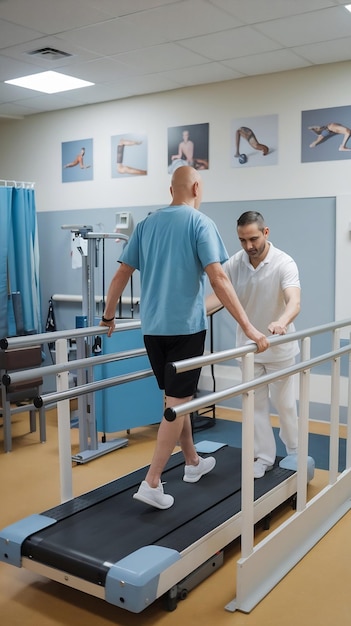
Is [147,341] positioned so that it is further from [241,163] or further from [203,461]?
[241,163]

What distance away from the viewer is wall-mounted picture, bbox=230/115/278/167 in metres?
5.33

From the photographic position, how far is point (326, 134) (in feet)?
16.6

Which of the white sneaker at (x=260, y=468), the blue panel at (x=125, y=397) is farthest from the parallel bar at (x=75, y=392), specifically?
the blue panel at (x=125, y=397)

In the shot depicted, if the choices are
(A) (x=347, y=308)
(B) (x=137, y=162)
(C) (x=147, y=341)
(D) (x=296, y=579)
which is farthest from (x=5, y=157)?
(D) (x=296, y=579)

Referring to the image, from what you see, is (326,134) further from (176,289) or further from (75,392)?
(75,392)

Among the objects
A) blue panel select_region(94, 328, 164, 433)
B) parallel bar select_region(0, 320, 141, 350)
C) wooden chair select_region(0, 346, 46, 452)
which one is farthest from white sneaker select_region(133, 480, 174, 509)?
wooden chair select_region(0, 346, 46, 452)

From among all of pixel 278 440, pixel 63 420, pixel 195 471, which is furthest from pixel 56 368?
pixel 278 440

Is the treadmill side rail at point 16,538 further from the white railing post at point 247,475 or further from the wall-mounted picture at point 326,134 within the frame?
the wall-mounted picture at point 326,134

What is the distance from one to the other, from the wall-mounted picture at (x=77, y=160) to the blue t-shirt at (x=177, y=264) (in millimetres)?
3723

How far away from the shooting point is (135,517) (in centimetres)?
290

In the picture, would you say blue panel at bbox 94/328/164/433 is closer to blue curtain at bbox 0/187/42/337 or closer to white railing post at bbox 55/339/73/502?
blue curtain at bbox 0/187/42/337

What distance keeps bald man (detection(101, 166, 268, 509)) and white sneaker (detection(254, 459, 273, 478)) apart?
63 cm

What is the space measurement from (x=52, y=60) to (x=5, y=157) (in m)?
2.33

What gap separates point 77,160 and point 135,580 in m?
4.95
